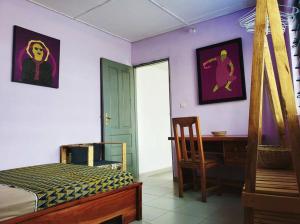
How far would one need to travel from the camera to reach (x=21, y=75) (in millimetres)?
2955

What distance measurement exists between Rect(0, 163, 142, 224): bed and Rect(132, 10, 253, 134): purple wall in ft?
6.64

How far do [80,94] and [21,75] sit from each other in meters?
0.92

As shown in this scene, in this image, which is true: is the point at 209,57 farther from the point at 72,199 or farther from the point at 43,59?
the point at 72,199

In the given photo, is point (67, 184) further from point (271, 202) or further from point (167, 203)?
point (167, 203)

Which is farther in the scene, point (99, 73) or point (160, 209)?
point (99, 73)

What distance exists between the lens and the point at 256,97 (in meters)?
1.16

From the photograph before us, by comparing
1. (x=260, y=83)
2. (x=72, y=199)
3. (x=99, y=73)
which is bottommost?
(x=72, y=199)

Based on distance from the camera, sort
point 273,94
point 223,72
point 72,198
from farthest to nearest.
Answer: point 223,72 → point 273,94 → point 72,198

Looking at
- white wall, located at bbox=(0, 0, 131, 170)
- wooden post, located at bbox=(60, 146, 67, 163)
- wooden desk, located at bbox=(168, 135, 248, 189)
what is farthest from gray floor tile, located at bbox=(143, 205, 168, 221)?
white wall, located at bbox=(0, 0, 131, 170)

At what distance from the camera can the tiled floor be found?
7.18 ft

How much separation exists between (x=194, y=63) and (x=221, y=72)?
52 cm

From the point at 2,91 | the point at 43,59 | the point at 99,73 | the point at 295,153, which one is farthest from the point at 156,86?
the point at 295,153

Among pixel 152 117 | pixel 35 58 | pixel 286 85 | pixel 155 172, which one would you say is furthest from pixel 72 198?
pixel 152 117

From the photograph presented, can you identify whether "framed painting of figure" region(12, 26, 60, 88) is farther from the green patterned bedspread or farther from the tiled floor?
the tiled floor
